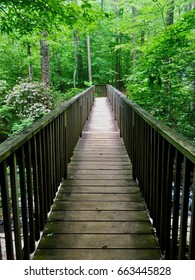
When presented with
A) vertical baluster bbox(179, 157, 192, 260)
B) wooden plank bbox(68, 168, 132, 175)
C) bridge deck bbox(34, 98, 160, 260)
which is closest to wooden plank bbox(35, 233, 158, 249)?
bridge deck bbox(34, 98, 160, 260)

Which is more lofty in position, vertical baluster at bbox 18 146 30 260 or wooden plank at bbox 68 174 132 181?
vertical baluster at bbox 18 146 30 260

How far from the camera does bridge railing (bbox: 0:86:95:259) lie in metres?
1.72

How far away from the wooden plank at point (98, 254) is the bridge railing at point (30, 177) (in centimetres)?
16

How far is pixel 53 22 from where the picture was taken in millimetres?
5387

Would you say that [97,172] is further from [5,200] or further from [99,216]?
[5,200]

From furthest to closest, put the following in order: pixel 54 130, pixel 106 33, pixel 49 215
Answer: pixel 106 33
pixel 54 130
pixel 49 215

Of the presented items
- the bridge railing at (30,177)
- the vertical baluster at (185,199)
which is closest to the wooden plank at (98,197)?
the bridge railing at (30,177)

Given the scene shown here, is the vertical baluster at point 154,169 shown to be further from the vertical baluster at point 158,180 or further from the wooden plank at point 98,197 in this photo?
the wooden plank at point 98,197

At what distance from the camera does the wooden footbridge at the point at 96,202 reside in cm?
184

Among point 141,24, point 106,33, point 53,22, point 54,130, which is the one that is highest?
point 106,33

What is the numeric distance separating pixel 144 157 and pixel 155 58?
4.30 metres

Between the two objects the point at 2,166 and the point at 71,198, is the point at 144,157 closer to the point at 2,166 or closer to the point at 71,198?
the point at 71,198

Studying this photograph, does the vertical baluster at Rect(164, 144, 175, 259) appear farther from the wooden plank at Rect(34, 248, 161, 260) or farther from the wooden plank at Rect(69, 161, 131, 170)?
the wooden plank at Rect(69, 161, 131, 170)
